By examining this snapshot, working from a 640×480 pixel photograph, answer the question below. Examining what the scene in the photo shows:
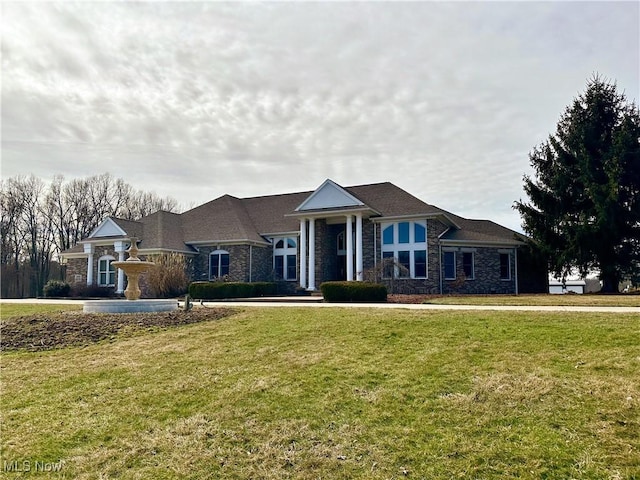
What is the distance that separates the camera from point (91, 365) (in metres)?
8.58

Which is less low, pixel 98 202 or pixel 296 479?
pixel 98 202

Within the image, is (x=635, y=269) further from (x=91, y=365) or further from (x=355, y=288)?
(x=91, y=365)

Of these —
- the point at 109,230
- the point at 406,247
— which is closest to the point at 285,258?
the point at 406,247

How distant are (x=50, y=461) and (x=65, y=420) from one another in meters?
1.05

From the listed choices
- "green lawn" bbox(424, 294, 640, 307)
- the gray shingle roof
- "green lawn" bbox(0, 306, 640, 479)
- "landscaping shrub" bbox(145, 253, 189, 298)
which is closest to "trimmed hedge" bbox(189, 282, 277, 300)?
"landscaping shrub" bbox(145, 253, 189, 298)

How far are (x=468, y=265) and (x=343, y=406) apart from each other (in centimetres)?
2259

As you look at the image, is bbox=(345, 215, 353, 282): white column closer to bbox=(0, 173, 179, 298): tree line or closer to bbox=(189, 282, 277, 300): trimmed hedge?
bbox=(189, 282, 277, 300): trimmed hedge

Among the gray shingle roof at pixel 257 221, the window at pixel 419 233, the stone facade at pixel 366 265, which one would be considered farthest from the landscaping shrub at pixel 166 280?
the window at pixel 419 233

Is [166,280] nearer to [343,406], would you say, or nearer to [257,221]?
[257,221]

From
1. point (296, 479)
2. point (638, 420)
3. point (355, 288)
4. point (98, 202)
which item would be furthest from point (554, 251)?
point (98, 202)

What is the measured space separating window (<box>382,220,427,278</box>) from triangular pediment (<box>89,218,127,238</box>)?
16583 mm

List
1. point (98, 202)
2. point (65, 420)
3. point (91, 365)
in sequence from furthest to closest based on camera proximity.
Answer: point (98, 202) < point (91, 365) < point (65, 420)

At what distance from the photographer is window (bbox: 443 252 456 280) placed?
2691 centimetres

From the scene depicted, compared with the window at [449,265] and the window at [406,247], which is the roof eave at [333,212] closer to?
the window at [406,247]
